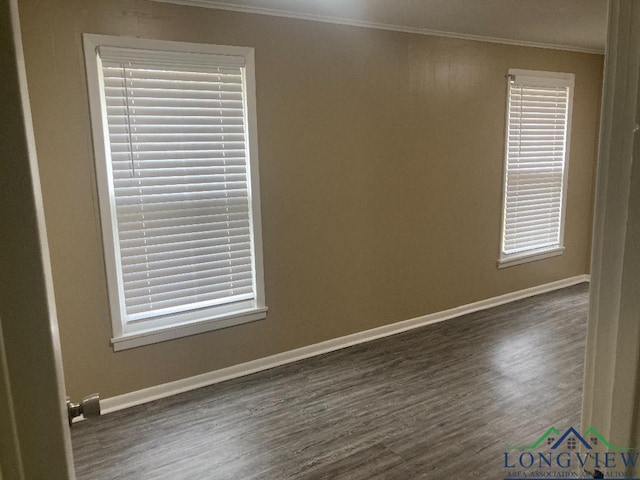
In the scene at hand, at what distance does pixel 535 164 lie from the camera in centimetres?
482

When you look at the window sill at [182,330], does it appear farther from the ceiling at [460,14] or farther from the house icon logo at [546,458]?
the ceiling at [460,14]

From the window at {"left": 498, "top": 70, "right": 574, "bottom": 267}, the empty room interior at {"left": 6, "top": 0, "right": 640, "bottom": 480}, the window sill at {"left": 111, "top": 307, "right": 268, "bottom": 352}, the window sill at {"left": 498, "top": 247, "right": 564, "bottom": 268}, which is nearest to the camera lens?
the empty room interior at {"left": 6, "top": 0, "right": 640, "bottom": 480}

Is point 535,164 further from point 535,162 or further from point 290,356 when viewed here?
point 290,356

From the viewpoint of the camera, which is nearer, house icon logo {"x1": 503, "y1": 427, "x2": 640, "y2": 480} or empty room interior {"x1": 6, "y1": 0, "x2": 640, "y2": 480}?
house icon logo {"x1": 503, "y1": 427, "x2": 640, "y2": 480}

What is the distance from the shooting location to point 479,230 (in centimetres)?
450

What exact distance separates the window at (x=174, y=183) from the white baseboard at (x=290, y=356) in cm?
33

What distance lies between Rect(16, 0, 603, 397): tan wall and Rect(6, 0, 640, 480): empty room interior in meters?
0.01

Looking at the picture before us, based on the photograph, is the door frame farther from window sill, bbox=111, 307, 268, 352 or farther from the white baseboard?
the white baseboard

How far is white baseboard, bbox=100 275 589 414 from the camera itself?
119 inches

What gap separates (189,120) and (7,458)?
259 centimetres

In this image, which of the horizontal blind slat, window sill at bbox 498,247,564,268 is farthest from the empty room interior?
window sill at bbox 498,247,564,268

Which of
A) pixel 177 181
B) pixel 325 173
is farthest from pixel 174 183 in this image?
pixel 325 173

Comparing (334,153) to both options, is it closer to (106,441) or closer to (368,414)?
(368,414)

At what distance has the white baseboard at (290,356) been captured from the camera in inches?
119
